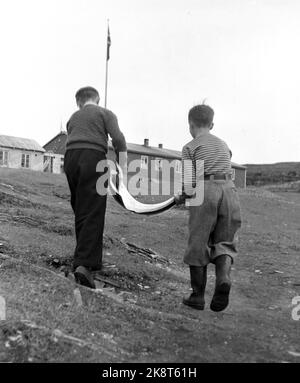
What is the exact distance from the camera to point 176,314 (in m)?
5.40

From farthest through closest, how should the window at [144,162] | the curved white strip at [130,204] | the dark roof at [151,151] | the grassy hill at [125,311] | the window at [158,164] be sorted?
the window at [158,164] < the window at [144,162] < the dark roof at [151,151] < the curved white strip at [130,204] < the grassy hill at [125,311]

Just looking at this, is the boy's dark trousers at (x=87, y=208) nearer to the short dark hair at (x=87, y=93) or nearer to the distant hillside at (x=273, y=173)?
the short dark hair at (x=87, y=93)

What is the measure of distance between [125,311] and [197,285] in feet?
2.52

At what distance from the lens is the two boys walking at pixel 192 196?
5082 millimetres

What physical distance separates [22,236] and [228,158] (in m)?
4.17

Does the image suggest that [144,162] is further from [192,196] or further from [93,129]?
[192,196]

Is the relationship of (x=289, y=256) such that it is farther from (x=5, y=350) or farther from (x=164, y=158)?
(x=164, y=158)

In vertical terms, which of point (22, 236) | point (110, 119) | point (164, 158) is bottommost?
point (22, 236)

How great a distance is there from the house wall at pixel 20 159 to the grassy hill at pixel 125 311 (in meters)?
43.7

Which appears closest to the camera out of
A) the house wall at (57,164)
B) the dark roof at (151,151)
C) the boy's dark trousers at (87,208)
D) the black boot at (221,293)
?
the black boot at (221,293)

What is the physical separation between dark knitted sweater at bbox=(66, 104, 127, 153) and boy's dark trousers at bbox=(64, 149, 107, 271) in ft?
0.28

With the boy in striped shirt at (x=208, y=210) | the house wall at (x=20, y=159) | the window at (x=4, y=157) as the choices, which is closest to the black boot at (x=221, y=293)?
the boy in striped shirt at (x=208, y=210)

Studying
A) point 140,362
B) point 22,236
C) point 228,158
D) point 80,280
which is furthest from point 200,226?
point 22,236

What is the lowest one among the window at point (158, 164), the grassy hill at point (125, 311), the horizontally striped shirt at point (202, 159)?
the grassy hill at point (125, 311)
